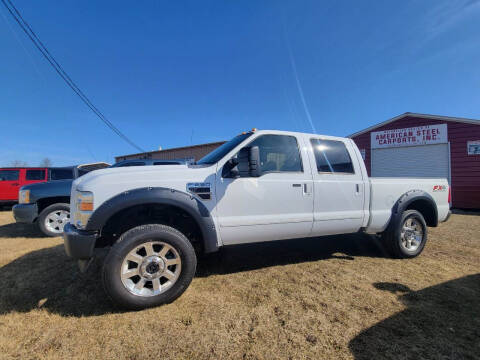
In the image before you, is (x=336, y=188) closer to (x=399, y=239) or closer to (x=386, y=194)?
(x=386, y=194)

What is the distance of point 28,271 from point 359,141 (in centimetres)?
1433

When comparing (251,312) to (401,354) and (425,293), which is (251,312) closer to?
(401,354)

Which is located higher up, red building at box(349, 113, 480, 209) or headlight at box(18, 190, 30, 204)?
red building at box(349, 113, 480, 209)

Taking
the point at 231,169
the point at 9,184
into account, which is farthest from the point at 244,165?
the point at 9,184

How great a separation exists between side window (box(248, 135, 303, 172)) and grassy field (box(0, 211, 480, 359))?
146cm

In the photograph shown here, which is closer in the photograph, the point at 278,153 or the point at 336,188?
the point at 278,153

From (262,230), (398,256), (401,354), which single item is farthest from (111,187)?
(398,256)

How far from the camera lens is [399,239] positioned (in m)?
3.64

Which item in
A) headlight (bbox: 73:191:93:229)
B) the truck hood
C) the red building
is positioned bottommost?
headlight (bbox: 73:191:93:229)

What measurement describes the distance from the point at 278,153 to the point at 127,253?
216 cm

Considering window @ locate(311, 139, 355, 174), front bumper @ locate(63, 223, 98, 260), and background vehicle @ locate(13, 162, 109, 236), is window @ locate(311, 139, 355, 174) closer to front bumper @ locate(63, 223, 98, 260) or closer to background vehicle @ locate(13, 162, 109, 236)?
front bumper @ locate(63, 223, 98, 260)

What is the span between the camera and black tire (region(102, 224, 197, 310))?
221cm

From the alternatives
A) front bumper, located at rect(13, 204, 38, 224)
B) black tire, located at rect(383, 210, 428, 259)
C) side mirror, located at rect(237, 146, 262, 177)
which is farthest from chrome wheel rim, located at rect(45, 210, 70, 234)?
black tire, located at rect(383, 210, 428, 259)

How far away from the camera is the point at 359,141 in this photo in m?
13.0
